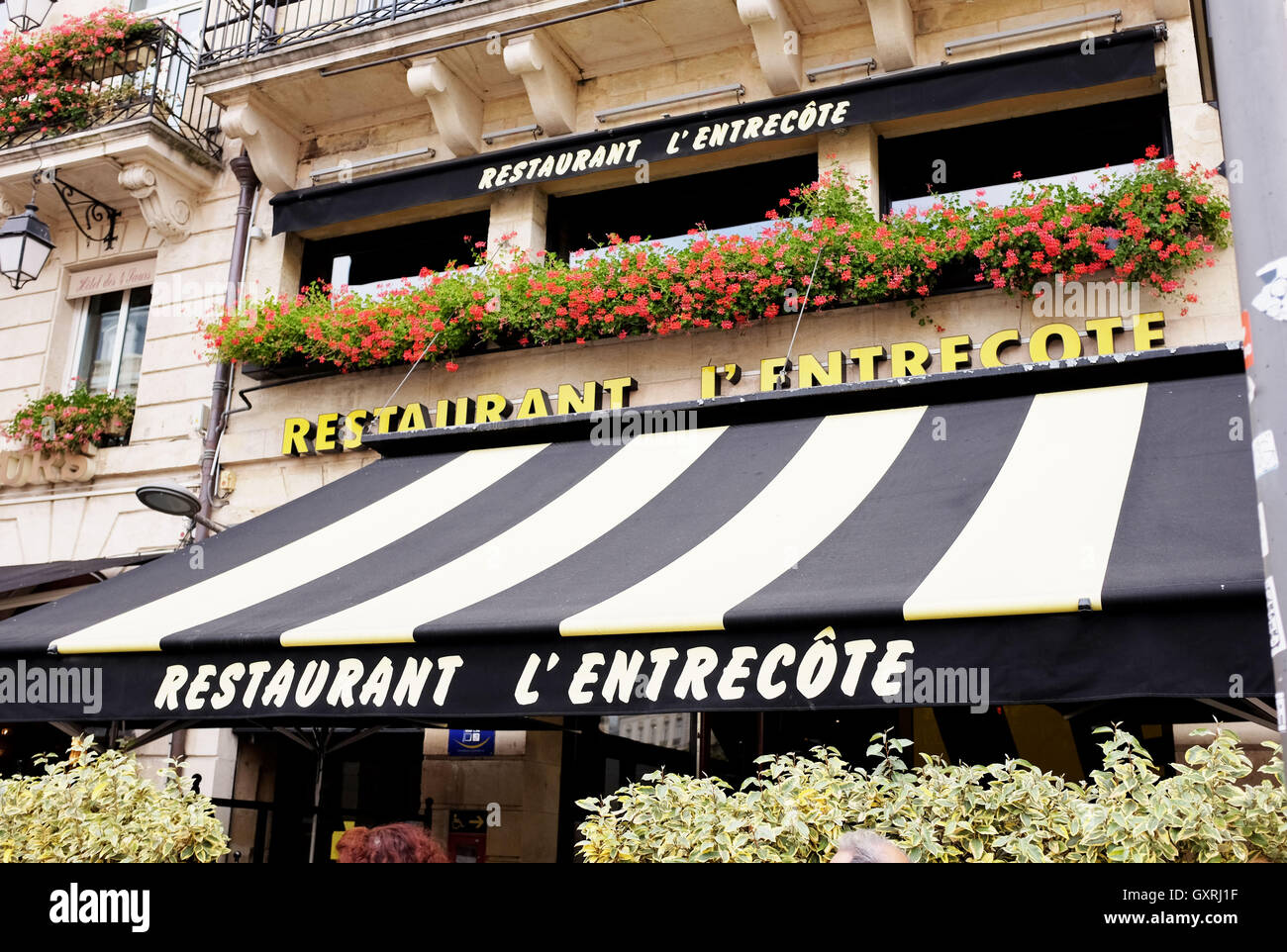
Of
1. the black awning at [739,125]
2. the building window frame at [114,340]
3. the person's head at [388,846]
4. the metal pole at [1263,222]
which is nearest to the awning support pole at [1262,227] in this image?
the metal pole at [1263,222]

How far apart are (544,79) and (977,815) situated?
26.5 ft

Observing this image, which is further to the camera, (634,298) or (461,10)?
(461,10)

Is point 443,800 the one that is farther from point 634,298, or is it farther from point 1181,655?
point 1181,655

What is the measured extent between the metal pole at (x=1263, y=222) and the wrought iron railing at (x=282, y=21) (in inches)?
348

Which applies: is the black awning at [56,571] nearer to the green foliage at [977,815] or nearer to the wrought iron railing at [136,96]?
the wrought iron railing at [136,96]

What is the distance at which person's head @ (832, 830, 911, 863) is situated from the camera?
11.7 ft

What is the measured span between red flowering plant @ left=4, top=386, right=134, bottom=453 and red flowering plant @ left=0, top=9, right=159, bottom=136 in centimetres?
296

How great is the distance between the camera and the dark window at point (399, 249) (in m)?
11.1

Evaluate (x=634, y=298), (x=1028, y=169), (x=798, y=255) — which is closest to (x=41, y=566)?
(x=634, y=298)

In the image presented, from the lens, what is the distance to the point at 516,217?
10.5 metres

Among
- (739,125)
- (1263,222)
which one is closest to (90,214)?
(739,125)

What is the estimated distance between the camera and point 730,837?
3.98 meters

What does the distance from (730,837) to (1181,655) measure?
1.65 metres

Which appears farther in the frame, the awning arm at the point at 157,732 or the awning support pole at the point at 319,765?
the awning support pole at the point at 319,765
